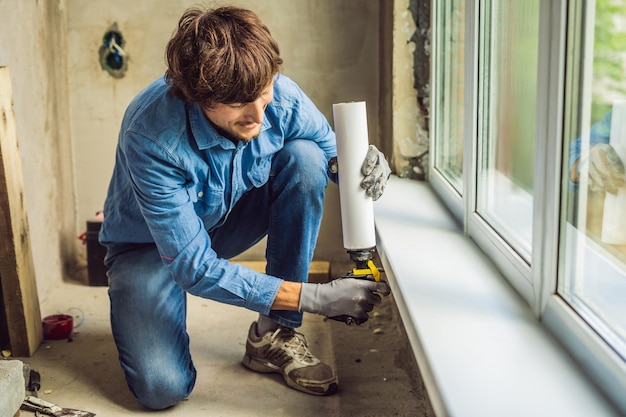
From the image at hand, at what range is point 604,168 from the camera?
4.33 feet

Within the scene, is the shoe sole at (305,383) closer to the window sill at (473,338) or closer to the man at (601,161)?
the window sill at (473,338)

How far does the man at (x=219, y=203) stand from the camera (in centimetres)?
177

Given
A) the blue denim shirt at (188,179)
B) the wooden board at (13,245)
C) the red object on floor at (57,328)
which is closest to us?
the blue denim shirt at (188,179)

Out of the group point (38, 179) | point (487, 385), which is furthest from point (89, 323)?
point (487, 385)

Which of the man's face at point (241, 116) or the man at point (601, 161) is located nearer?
the man at point (601, 161)

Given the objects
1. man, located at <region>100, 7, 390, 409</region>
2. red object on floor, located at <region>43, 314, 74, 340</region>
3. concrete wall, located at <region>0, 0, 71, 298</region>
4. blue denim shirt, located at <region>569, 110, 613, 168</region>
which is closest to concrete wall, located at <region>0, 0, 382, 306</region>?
concrete wall, located at <region>0, 0, 71, 298</region>

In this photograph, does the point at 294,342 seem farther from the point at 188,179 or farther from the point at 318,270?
the point at 318,270

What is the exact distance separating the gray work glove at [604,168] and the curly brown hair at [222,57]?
75cm

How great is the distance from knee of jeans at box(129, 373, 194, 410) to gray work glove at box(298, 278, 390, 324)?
1.69ft

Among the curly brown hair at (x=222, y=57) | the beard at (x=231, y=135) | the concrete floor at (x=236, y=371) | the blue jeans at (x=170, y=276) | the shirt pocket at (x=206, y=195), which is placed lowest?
the concrete floor at (x=236, y=371)

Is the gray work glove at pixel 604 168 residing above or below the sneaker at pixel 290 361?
above

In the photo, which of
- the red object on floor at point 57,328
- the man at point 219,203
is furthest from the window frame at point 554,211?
the red object on floor at point 57,328

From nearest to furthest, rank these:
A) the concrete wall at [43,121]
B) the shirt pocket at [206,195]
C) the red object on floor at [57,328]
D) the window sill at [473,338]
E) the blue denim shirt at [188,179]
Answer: the window sill at [473,338] < the blue denim shirt at [188,179] < the shirt pocket at [206,195] < the red object on floor at [57,328] < the concrete wall at [43,121]

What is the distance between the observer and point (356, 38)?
3.31 m
